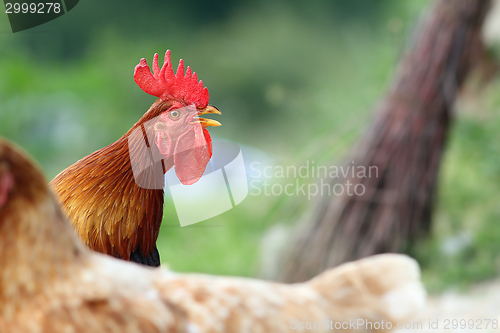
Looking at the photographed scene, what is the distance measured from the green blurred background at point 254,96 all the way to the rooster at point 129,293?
107cm

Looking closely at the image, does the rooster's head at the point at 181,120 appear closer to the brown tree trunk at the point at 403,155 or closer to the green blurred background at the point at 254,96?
the green blurred background at the point at 254,96

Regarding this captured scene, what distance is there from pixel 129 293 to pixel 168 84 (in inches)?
20.8

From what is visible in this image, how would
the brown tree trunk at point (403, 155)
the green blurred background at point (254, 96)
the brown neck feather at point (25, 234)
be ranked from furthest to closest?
the green blurred background at point (254, 96) → the brown tree trunk at point (403, 155) → the brown neck feather at point (25, 234)

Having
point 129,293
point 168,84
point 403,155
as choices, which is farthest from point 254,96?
point 129,293

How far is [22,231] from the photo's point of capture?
0.58 metres

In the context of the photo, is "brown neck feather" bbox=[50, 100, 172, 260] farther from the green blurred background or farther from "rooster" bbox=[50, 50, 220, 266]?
the green blurred background

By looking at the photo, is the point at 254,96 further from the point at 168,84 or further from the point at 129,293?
the point at 129,293

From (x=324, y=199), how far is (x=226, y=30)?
168 cm

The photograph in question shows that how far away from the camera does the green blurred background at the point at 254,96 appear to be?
2.10 meters

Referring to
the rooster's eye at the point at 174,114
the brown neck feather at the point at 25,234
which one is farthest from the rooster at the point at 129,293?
the rooster's eye at the point at 174,114

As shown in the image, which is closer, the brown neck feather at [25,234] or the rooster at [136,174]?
the brown neck feather at [25,234]

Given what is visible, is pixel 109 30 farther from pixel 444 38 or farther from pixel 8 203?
pixel 8 203

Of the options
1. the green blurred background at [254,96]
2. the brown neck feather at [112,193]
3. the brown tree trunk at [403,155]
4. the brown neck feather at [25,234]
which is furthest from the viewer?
the green blurred background at [254,96]

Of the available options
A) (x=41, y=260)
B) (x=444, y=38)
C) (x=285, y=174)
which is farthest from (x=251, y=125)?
(x=41, y=260)
